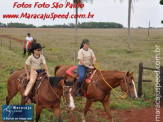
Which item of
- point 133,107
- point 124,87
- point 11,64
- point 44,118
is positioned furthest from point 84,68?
point 11,64

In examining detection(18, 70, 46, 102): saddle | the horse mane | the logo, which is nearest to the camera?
the horse mane

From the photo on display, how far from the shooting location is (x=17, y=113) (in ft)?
23.0

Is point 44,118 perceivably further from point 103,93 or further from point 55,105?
point 103,93

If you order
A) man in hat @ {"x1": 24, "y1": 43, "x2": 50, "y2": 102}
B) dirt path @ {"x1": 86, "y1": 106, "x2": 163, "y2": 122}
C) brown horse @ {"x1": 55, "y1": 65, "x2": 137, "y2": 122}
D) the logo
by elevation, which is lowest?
dirt path @ {"x1": 86, "y1": 106, "x2": 163, "y2": 122}

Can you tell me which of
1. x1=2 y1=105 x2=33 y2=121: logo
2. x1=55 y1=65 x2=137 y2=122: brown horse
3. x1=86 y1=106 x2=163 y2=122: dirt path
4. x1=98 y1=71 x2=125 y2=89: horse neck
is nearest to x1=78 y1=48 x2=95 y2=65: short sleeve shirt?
x1=55 y1=65 x2=137 y2=122: brown horse

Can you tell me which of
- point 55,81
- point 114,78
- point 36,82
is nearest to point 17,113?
point 36,82

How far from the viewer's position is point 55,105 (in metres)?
5.62

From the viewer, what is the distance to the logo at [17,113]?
673cm

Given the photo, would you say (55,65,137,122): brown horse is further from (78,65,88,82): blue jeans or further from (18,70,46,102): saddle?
(18,70,46,102): saddle

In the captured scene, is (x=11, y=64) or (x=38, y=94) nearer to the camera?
(x=38, y=94)

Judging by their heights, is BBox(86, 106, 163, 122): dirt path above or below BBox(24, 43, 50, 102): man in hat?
below

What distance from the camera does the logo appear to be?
22.1ft

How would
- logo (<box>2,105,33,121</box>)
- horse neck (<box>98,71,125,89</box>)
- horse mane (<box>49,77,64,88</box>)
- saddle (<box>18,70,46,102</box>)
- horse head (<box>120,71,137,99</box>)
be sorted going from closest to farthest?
horse mane (<box>49,77,64,88</box>) → horse head (<box>120,71,137,99</box>) → saddle (<box>18,70,46,102</box>) → horse neck (<box>98,71,125,89</box>) → logo (<box>2,105,33,121</box>)

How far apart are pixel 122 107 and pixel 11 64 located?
9249mm
